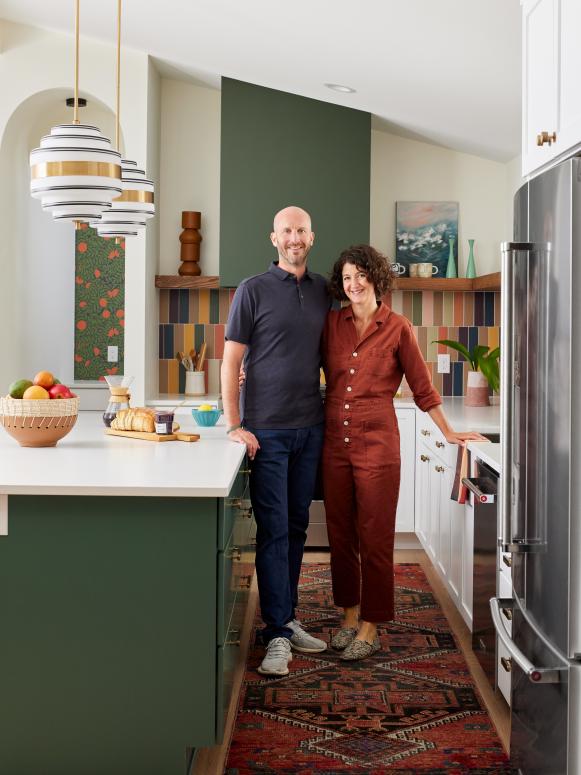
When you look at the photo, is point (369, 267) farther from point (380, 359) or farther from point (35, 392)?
point (35, 392)

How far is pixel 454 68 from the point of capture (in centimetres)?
389

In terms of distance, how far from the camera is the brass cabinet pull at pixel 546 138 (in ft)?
7.34

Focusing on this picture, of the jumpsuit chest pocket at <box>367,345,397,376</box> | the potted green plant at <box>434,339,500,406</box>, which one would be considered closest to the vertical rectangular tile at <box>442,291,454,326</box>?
the potted green plant at <box>434,339,500,406</box>

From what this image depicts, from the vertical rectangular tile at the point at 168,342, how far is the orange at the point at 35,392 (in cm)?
287

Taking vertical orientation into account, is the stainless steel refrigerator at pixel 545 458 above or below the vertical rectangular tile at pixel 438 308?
below

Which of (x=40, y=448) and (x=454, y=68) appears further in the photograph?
(x=454, y=68)

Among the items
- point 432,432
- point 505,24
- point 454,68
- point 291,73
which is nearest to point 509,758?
point 432,432

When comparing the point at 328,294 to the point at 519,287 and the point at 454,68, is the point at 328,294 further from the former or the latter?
the point at 519,287

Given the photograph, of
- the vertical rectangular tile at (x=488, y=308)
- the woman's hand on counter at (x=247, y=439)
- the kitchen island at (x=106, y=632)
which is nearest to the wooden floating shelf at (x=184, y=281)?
the vertical rectangular tile at (x=488, y=308)

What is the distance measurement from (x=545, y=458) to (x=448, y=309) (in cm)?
396

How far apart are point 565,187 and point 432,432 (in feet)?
9.02

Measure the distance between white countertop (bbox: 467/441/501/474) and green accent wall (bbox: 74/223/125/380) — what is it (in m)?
3.18

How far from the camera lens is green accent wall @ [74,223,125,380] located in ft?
19.4

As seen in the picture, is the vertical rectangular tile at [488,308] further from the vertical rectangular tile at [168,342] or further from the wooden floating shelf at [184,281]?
the vertical rectangular tile at [168,342]
